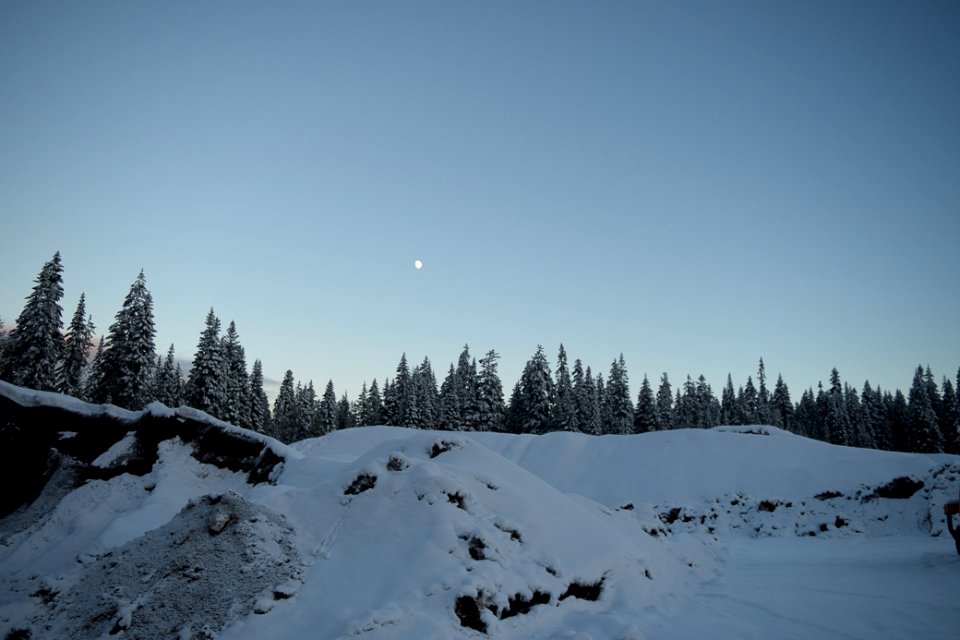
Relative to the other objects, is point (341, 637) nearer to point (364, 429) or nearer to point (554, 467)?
point (554, 467)

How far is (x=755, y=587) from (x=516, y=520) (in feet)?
18.3

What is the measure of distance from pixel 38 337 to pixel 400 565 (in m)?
39.9

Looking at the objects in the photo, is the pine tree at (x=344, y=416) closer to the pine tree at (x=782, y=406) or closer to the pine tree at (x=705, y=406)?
the pine tree at (x=705, y=406)

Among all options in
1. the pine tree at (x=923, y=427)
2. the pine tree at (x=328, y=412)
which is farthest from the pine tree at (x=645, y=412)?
the pine tree at (x=328, y=412)

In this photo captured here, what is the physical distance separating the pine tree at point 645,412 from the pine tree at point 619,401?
2217 mm

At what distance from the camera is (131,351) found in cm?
3719

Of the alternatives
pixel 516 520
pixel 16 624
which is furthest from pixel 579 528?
pixel 16 624

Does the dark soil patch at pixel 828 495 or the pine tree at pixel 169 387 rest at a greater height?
the pine tree at pixel 169 387

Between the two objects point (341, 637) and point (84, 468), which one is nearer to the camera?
point (341, 637)

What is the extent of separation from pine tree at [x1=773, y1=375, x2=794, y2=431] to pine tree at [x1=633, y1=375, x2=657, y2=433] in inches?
1182

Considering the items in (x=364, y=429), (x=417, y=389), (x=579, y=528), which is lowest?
(x=579, y=528)

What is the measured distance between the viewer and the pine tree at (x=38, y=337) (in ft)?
112

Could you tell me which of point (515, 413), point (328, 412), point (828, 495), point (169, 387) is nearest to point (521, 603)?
point (828, 495)

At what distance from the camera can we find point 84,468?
12.5 m
